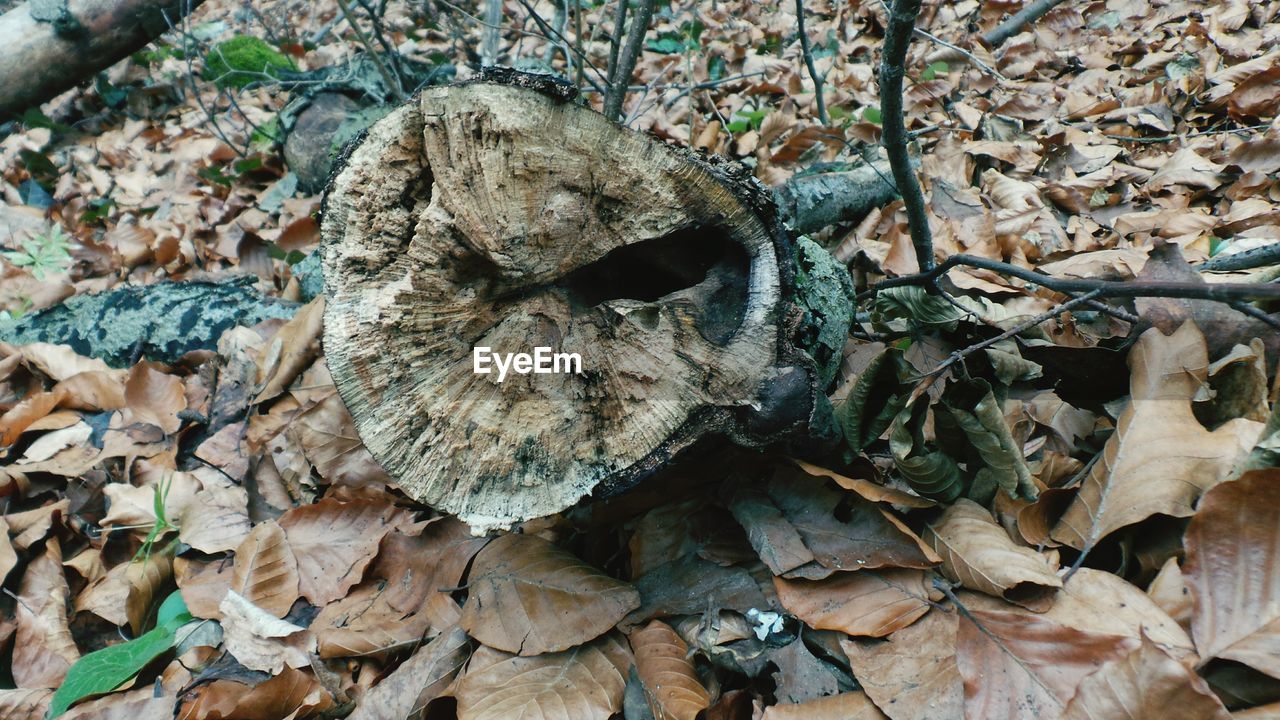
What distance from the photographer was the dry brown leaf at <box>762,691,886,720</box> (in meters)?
1.17

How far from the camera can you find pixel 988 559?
1248 mm

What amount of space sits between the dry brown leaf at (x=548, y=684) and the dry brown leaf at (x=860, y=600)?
0.38 metres

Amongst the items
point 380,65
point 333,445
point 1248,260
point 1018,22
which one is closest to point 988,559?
point 1248,260

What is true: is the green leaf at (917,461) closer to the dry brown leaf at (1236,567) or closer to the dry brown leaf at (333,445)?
the dry brown leaf at (1236,567)

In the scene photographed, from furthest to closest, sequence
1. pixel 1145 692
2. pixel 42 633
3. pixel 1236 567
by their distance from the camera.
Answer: pixel 42 633, pixel 1236 567, pixel 1145 692

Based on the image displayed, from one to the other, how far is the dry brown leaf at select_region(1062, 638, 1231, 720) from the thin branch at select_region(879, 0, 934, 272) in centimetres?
98

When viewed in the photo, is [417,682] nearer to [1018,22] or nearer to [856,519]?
[856,519]

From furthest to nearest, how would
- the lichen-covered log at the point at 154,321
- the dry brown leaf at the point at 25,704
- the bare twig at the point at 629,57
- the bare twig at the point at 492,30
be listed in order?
the bare twig at the point at 492,30, the lichen-covered log at the point at 154,321, the bare twig at the point at 629,57, the dry brown leaf at the point at 25,704

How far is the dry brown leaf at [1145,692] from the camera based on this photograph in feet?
2.96

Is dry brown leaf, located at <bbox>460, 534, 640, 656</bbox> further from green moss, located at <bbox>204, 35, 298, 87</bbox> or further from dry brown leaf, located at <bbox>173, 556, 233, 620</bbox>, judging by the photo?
green moss, located at <bbox>204, 35, 298, 87</bbox>

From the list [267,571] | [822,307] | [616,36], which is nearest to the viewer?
[822,307]

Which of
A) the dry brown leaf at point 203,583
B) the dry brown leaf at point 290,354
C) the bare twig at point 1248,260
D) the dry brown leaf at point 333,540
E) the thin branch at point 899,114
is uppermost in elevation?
the thin branch at point 899,114

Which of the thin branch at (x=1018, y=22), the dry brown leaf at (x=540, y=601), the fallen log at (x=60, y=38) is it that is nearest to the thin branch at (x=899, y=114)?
the dry brown leaf at (x=540, y=601)

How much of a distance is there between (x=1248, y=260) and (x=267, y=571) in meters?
2.48
